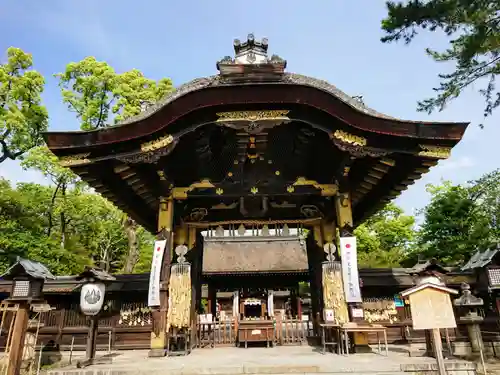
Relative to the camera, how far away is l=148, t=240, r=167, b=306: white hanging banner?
7.50m

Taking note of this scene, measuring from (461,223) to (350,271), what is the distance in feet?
45.9

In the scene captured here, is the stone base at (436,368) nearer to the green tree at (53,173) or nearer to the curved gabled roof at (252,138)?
the curved gabled roof at (252,138)

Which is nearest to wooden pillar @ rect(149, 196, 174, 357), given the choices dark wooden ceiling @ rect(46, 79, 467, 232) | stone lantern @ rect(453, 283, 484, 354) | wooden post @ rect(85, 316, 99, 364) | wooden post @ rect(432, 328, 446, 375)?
dark wooden ceiling @ rect(46, 79, 467, 232)

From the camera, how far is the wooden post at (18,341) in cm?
611

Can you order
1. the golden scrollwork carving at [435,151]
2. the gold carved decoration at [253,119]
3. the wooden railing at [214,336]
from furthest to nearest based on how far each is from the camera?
the wooden railing at [214,336] < the gold carved decoration at [253,119] < the golden scrollwork carving at [435,151]

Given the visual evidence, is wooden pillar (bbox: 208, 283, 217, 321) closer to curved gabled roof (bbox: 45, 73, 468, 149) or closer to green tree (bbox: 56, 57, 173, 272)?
green tree (bbox: 56, 57, 173, 272)

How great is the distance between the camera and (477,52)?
862cm

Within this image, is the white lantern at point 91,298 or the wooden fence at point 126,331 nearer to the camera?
the white lantern at point 91,298

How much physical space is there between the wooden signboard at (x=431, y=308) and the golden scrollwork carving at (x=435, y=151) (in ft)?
11.7

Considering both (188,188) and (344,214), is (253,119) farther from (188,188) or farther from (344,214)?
(344,214)

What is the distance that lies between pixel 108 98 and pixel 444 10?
1931 cm

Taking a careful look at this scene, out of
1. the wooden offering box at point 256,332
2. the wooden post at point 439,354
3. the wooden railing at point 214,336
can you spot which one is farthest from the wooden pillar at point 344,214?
the wooden railing at point 214,336

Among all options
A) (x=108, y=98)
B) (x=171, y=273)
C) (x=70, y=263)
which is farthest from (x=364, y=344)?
(x=108, y=98)

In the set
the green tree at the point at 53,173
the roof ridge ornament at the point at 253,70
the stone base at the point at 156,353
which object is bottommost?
the stone base at the point at 156,353
